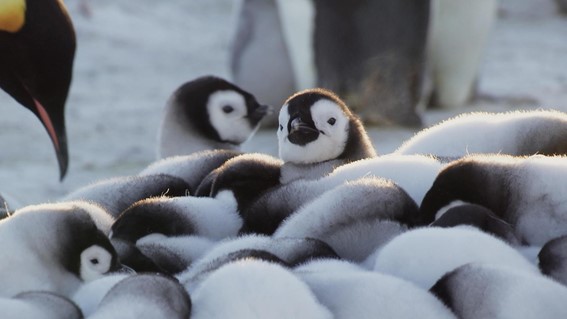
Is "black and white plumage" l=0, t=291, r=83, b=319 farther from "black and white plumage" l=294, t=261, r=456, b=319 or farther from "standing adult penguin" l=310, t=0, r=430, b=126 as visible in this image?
"standing adult penguin" l=310, t=0, r=430, b=126

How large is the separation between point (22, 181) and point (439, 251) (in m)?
4.19

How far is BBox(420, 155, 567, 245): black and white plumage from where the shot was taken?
66.9 inches

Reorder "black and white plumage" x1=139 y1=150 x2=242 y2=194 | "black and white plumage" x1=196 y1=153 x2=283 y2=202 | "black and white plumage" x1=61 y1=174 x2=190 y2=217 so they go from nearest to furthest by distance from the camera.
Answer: "black and white plumage" x1=196 y1=153 x2=283 y2=202
"black and white plumage" x1=61 y1=174 x2=190 y2=217
"black and white plumage" x1=139 y1=150 x2=242 y2=194

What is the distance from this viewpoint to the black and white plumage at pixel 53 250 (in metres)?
1.68

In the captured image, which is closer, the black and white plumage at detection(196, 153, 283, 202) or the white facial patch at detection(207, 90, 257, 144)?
the black and white plumage at detection(196, 153, 283, 202)

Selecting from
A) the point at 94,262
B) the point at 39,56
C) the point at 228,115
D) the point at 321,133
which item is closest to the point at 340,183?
the point at 94,262

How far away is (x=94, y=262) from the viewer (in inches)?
68.1

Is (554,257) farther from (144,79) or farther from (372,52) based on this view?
(144,79)

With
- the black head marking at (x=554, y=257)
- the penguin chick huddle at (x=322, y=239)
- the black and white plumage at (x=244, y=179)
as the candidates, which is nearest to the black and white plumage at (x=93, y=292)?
the penguin chick huddle at (x=322, y=239)

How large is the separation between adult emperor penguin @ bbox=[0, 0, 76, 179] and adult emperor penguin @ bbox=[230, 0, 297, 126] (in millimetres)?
3365

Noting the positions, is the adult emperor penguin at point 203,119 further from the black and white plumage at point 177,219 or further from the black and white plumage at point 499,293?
the black and white plumage at point 499,293

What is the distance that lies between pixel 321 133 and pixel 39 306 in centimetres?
97

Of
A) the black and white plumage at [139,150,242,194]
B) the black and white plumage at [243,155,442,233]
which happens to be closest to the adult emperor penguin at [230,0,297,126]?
the black and white plumage at [139,150,242,194]

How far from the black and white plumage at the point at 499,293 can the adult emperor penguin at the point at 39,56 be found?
6.39 ft
